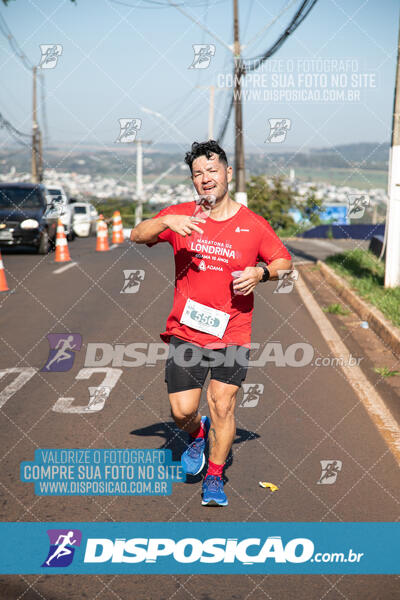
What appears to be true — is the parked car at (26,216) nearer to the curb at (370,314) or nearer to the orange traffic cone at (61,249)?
the orange traffic cone at (61,249)

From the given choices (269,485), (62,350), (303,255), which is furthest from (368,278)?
(269,485)

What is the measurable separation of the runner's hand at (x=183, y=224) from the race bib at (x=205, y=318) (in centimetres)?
→ 57

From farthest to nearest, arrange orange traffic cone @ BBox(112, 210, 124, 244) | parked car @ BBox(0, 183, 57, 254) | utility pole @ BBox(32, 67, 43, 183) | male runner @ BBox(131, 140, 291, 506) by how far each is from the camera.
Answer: utility pole @ BBox(32, 67, 43, 183)
orange traffic cone @ BBox(112, 210, 124, 244)
parked car @ BBox(0, 183, 57, 254)
male runner @ BBox(131, 140, 291, 506)

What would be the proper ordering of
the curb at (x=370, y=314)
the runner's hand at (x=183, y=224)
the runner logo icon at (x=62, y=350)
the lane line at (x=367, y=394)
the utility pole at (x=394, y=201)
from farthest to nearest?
the utility pole at (x=394, y=201) < the curb at (x=370, y=314) < the runner logo icon at (x=62, y=350) < the lane line at (x=367, y=394) < the runner's hand at (x=183, y=224)

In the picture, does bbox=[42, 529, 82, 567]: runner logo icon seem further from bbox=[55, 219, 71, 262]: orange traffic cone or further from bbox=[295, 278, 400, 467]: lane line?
bbox=[55, 219, 71, 262]: orange traffic cone

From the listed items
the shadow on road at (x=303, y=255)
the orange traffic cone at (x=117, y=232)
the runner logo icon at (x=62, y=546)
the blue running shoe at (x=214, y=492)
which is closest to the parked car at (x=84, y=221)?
the orange traffic cone at (x=117, y=232)

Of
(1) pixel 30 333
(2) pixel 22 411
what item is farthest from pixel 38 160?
(2) pixel 22 411

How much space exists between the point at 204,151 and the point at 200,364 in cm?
132

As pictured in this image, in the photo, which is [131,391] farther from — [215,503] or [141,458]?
[215,503]

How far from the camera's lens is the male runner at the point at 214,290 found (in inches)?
186

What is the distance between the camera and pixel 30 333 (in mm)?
10055

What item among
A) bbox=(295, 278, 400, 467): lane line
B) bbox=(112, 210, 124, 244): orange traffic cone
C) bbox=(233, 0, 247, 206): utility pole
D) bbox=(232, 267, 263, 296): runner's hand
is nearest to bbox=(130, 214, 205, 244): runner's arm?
bbox=(232, 267, 263, 296): runner's hand

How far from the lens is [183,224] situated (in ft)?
14.4

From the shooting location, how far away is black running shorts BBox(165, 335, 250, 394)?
488 cm
